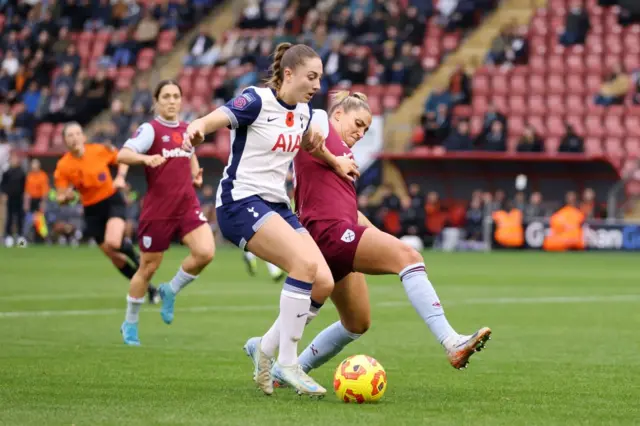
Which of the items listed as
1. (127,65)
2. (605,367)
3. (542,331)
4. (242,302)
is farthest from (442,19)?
(605,367)

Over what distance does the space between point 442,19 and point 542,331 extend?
2294cm

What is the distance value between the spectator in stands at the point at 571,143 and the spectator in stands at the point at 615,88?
1668 millimetres

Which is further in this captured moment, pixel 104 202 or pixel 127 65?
pixel 127 65

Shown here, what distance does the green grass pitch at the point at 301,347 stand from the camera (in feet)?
23.3

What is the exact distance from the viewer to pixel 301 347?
35.9ft

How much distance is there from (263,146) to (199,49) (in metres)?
28.8

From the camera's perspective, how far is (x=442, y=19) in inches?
1369

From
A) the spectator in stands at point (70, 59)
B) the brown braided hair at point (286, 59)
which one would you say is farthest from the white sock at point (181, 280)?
the spectator in stands at point (70, 59)

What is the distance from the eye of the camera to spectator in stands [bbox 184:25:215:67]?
35969 mm

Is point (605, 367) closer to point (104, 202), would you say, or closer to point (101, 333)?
point (101, 333)

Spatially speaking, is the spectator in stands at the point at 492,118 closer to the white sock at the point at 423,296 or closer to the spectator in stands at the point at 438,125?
the spectator in stands at the point at 438,125

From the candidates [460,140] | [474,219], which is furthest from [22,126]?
[474,219]

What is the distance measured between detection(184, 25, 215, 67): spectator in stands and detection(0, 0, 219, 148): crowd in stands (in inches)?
60.6

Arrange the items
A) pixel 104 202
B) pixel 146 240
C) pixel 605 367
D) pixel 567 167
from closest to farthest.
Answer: pixel 605 367
pixel 146 240
pixel 104 202
pixel 567 167
